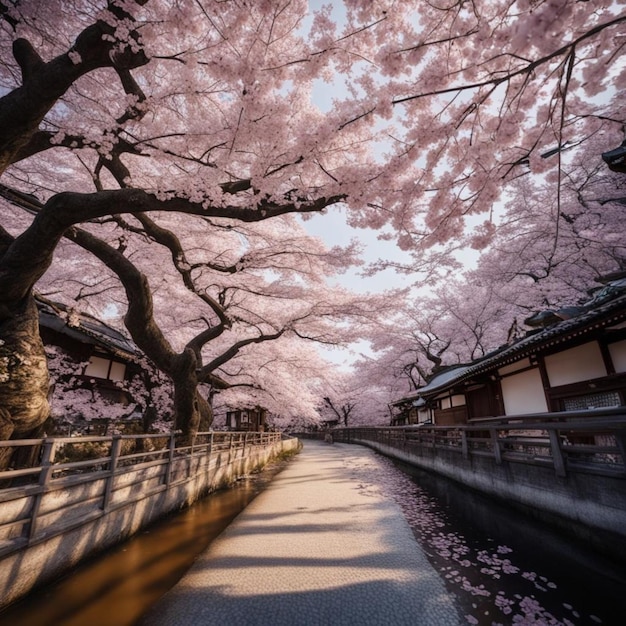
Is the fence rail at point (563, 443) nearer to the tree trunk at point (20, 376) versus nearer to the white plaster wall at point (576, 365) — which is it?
the white plaster wall at point (576, 365)

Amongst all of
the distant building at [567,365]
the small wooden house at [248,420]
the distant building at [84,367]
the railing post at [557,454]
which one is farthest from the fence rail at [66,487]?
the small wooden house at [248,420]

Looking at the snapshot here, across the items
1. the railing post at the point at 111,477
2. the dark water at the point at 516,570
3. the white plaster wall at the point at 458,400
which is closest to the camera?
the dark water at the point at 516,570

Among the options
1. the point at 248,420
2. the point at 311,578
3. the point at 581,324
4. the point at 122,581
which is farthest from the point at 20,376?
the point at 248,420

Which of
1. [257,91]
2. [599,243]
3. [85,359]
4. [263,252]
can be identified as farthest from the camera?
[599,243]

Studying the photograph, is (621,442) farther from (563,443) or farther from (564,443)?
(564,443)

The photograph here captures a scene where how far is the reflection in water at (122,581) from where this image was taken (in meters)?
3.56

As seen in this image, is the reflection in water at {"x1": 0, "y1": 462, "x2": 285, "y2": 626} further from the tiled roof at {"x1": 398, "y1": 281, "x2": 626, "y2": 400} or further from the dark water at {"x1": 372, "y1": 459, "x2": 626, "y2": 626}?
the tiled roof at {"x1": 398, "y1": 281, "x2": 626, "y2": 400}

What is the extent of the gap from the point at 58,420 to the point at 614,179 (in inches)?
1030

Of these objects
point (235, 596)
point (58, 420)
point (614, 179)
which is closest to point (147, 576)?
point (235, 596)

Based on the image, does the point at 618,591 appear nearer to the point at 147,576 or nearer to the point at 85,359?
the point at 147,576

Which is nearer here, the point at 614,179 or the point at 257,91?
the point at 257,91

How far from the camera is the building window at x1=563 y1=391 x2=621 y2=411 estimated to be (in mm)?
7539

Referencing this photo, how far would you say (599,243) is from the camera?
44.8 feet

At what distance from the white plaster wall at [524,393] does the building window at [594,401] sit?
0.84m
